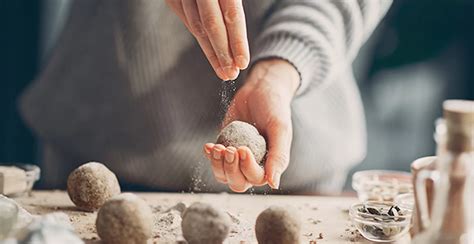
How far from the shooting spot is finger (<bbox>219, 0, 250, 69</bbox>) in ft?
4.32

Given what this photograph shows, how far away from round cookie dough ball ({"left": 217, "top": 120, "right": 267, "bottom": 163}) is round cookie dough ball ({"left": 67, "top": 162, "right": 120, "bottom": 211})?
0.73 ft

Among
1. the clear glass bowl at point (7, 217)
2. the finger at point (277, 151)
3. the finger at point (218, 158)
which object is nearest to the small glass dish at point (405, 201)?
the finger at point (277, 151)

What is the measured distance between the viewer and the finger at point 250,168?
1252 millimetres

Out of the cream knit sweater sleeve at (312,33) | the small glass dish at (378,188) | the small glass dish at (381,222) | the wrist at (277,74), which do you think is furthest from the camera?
the cream knit sweater sleeve at (312,33)

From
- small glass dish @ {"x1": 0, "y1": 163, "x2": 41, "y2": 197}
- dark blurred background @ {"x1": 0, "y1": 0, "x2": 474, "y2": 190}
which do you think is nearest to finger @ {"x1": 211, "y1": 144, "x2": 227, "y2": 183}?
small glass dish @ {"x1": 0, "y1": 163, "x2": 41, "y2": 197}

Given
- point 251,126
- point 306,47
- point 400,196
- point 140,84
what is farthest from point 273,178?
point 140,84

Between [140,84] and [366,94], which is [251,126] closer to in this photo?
[140,84]

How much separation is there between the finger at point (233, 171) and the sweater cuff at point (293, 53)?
1.38 ft

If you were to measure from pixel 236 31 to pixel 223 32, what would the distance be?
25 millimetres

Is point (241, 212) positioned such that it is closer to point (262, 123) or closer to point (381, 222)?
point (262, 123)

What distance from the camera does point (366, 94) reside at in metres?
2.11

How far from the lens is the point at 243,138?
130cm

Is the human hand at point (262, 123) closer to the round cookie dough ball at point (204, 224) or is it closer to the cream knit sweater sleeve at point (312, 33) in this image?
the cream knit sweater sleeve at point (312, 33)

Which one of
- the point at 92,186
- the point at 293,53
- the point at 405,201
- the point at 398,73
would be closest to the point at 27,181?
the point at 92,186
